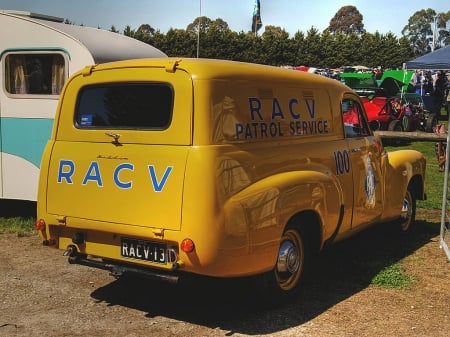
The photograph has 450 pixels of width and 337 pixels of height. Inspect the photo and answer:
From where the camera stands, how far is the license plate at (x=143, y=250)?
4055 millimetres

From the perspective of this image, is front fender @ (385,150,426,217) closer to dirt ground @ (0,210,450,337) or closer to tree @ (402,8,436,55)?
dirt ground @ (0,210,450,337)

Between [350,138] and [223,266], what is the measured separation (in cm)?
236

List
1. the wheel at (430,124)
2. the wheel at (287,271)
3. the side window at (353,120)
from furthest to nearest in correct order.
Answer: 1. the wheel at (430,124)
2. the side window at (353,120)
3. the wheel at (287,271)

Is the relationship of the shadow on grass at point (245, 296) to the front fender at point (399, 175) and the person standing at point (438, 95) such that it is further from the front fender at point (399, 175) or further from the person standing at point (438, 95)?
the person standing at point (438, 95)

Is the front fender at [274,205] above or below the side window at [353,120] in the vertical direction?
below

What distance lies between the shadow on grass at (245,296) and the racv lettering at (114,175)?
106 centimetres

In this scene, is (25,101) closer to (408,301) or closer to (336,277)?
(336,277)

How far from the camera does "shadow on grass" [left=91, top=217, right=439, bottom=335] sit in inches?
173

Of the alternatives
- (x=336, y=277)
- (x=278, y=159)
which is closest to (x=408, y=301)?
(x=336, y=277)

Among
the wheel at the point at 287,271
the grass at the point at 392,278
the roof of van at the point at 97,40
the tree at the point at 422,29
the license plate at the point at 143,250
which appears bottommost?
the grass at the point at 392,278

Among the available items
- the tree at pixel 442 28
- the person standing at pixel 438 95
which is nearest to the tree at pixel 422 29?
the tree at pixel 442 28

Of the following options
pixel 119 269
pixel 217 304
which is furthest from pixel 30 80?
pixel 217 304

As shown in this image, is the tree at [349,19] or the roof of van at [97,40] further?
the tree at [349,19]

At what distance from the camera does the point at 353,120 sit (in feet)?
19.4
